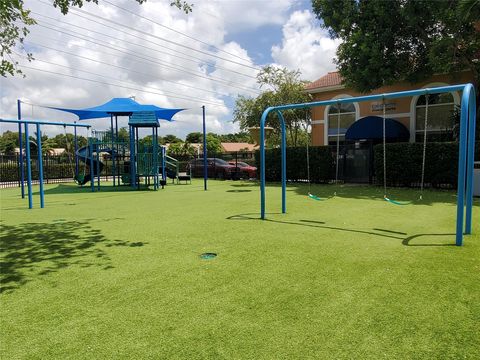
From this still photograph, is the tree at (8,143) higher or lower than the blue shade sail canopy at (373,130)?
higher

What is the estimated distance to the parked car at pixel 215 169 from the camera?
75.3 ft

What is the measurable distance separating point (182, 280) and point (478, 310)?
9.73 feet

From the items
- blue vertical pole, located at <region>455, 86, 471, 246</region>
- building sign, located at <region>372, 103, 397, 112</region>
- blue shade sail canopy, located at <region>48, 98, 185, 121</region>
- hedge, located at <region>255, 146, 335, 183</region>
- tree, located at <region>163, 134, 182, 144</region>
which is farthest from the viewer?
tree, located at <region>163, 134, 182, 144</region>

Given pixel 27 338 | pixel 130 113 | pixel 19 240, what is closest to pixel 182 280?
pixel 27 338

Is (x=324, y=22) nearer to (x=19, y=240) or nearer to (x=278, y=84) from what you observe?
(x=278, y=84)

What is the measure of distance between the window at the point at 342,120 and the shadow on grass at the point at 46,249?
17.4 metres

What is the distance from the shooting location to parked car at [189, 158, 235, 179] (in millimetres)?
22953

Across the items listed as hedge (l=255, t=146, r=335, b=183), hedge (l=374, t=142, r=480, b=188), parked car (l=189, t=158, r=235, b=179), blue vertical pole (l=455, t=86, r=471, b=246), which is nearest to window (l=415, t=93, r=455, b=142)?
hedge (l=374, t=142, r=480, b=188)

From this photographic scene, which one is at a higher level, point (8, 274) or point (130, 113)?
point (130, 113)

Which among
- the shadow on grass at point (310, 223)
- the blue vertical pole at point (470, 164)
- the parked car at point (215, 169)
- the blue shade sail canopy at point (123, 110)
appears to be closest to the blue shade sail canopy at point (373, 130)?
the parked car at point (215, 169)

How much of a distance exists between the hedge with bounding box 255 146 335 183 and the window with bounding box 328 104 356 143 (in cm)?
430

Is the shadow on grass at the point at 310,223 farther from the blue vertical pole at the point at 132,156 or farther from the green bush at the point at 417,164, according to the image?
the blue vertical pole at the point at 132,156

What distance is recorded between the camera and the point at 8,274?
4.36 meters

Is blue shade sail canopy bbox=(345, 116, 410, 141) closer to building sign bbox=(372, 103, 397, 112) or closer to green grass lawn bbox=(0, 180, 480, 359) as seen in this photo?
building sign bbox=(372, 103, 397, 112)
